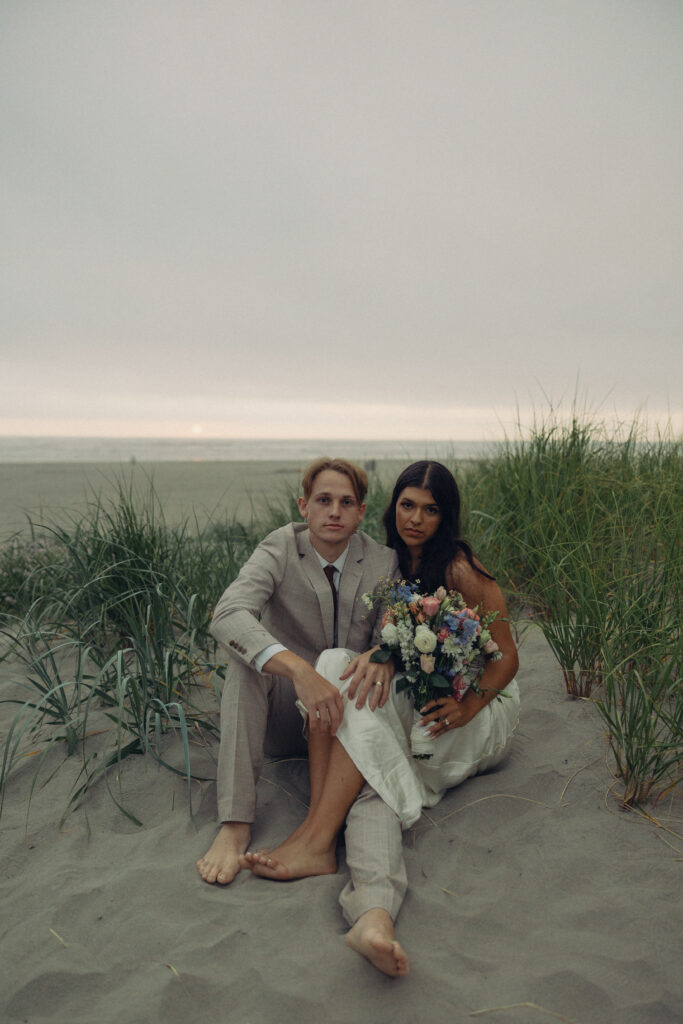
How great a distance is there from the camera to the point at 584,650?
3.07 m

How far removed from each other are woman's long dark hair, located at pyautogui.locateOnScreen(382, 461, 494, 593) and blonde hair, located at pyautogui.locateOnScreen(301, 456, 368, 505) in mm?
151

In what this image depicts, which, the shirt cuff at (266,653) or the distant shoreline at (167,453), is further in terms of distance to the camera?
the distant shoreline at (167,453)

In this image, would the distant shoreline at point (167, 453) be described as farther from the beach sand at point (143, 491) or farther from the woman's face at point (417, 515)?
the woman's face at point (417, 515)

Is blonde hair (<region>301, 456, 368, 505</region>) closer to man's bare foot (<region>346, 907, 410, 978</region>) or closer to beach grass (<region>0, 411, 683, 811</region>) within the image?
beach grass (<region>0, 411, 683, 811</region>)

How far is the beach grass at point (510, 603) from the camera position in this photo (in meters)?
2.70

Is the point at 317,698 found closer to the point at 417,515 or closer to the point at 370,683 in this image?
the point at 370,683

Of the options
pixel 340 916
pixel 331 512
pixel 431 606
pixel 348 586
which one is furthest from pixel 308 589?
→ pixel 340 916

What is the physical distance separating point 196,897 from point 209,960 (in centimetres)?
28

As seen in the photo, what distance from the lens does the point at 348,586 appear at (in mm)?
2807

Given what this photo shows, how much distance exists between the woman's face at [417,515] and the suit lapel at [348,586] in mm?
217

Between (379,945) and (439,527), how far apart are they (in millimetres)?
1518

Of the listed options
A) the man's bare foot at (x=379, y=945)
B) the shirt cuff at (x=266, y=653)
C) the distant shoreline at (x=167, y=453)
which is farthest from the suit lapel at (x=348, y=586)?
the distant shoreline at (x=167, y=453)

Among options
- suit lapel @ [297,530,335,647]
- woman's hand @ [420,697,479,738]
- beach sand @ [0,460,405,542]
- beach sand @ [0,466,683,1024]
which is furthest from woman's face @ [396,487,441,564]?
beach sand @ [0,460,405,542]

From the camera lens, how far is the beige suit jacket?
2.75 m
